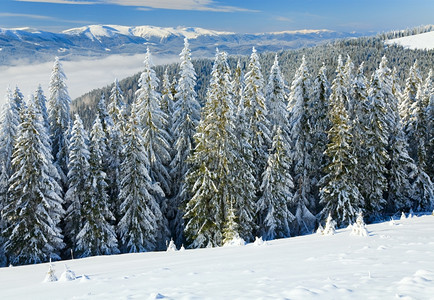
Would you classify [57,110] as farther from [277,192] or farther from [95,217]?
[277,192]

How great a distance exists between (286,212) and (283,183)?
270 cm

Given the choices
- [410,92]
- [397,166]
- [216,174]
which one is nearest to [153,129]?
[216,174]

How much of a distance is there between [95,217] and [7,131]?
485 inches

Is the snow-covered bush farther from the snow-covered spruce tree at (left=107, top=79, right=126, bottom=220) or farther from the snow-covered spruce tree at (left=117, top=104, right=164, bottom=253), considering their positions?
the snow-covered spruce tree at (left=107, top=79, right=126, bottom=220)

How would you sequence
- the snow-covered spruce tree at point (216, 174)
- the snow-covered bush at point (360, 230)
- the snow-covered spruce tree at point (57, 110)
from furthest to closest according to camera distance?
the snow-covered spruce tree at point (57, 110) → the snow-covered spruce tree at point (216, 174) → the snow-covered bush at point (360, 230)

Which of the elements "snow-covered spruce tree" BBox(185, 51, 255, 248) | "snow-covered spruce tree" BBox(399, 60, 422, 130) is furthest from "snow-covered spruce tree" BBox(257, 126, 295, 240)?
"snow-covered spruce tree" BBox(399, 60, 422, 130)

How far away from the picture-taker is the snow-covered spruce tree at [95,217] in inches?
1075

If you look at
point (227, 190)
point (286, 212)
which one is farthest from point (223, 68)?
point (286, 212)

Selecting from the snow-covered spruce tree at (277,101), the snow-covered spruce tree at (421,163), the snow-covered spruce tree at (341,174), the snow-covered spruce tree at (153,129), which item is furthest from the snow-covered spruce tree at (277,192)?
the snow-covered spruce tree at (421,163)

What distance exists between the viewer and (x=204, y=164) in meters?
27.1

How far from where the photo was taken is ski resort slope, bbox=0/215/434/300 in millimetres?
6324

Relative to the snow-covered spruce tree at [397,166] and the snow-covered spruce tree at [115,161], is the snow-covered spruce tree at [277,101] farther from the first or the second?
the snow-covered spruce tree at [115,161]

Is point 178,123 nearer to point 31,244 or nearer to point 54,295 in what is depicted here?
point 31,244

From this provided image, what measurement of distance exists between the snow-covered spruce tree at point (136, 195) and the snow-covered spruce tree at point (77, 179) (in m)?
2.91
